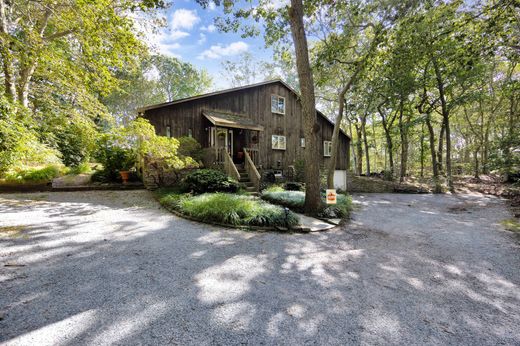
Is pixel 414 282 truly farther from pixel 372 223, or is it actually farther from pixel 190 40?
pixel 190 40

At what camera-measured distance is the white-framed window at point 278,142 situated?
580 inches

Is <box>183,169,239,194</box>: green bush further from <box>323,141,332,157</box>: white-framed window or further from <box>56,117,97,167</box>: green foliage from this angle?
<box>323,141,332,157</box>: white-framed window

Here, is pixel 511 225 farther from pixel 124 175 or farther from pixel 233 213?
pixel 124 175

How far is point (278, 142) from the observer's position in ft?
48.9

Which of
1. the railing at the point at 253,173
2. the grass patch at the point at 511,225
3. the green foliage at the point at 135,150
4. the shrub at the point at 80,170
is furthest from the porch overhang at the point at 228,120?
the grass patch at the point at 511,225

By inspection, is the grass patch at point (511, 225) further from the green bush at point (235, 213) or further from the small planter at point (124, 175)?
the small planter at point (124, 175)

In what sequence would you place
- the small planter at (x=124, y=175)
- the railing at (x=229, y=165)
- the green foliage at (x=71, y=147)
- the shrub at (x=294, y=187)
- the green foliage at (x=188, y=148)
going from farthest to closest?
the shrub at (x=294, y=187) → the green foliage at (x=71, y=147) → the green foliage at (x=188, y=148) → the small planter at (x=124, y=175) → the railing at (x=229, y=165)

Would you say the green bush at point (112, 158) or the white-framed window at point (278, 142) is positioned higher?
the white-framed window at point (278, 142)

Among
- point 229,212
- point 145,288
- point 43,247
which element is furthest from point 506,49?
point 43,247

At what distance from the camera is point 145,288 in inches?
104

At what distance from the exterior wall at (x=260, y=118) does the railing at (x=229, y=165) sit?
1.78m

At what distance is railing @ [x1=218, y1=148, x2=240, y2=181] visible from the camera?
9.65 metres

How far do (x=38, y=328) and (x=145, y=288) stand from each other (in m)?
0.94

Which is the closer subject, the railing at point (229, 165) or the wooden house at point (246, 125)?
the railing at point (229, 165)
